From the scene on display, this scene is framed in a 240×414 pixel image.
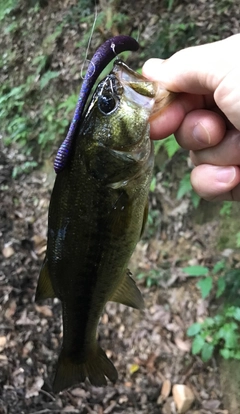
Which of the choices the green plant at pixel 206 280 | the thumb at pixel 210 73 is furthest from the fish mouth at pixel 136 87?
the green plant at pixel 206 280

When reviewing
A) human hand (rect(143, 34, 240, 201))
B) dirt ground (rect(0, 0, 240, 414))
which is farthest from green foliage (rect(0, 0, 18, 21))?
human hand (rect(143, 34, 240, 201))

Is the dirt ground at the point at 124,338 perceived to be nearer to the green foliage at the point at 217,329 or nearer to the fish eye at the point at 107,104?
the green foliage at the point at 217,329

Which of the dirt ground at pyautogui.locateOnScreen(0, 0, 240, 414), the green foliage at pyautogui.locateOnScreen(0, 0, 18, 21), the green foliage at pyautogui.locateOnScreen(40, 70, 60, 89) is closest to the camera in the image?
the dirt ground at pyautogui.locateOnScreen(0, 0, 240, 414)

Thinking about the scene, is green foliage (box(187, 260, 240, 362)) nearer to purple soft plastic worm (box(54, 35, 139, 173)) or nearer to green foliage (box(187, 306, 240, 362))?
green foliage (box(187, 306, 240, 362))

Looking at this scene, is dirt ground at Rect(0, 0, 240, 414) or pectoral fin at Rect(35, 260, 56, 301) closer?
pectoral fin at Rect(35, 260, 56, 301)

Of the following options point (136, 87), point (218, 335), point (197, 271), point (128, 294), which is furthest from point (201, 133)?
point (218, 335)

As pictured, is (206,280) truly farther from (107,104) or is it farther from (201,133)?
(107,104)

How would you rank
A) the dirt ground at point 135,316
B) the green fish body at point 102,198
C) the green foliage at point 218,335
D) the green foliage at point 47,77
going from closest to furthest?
1. the green fish body at point 102,198
2. the green foliage at point 218,335
3. the dirt ground at point 135,316
4. the green foliage at point 47,77
